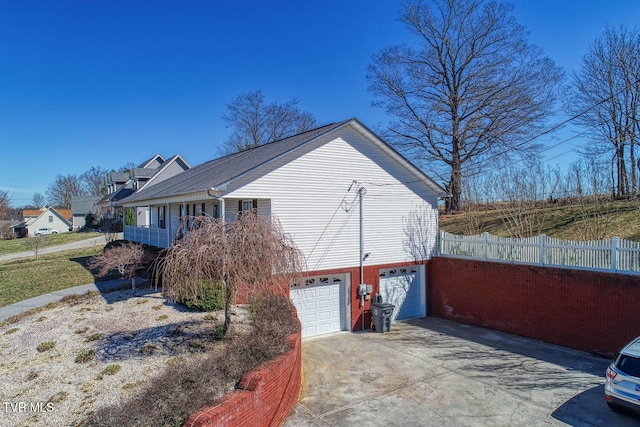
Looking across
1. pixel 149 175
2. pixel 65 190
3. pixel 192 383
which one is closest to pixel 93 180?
pixel 65 190

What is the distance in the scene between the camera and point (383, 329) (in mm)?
13898

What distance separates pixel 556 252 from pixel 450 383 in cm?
573

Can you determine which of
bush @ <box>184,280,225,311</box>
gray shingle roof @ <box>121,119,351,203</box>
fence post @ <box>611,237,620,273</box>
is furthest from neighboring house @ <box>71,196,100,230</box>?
fence post @ <box>611,237,620,273</box>

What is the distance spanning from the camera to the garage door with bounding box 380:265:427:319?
15359mm

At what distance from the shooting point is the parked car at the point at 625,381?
703 centimetres

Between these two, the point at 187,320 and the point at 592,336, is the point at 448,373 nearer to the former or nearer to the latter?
the point at 592,336

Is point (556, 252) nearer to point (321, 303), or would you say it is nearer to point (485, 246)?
point (485, 246)

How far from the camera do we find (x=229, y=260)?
7.23 meters

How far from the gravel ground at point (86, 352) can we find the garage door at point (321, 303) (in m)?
3.41

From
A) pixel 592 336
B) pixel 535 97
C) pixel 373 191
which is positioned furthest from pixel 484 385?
pixel 535 97

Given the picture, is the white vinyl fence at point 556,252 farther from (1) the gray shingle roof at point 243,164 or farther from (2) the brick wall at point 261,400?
(2) the brick wall at point 261,400

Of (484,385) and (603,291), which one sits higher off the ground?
(603,291)

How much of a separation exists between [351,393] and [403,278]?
7.52 metres

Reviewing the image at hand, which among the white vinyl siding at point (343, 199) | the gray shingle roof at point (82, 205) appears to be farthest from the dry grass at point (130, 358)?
the gray shingle roof at point (82, 205)
